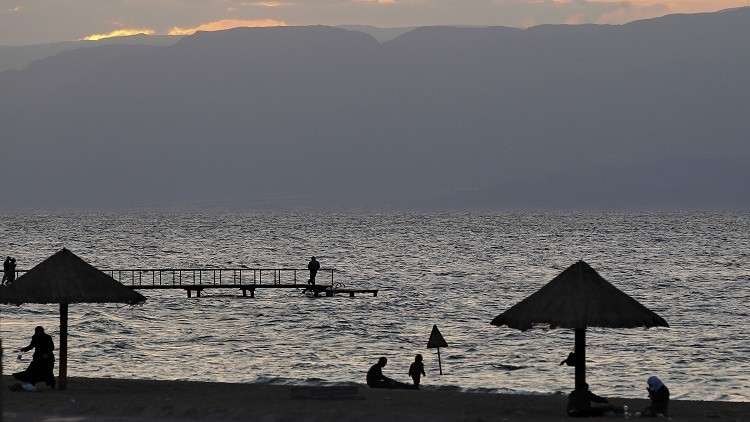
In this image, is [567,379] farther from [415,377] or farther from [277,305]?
[277,305]

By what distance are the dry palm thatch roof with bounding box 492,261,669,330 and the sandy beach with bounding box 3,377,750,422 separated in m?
2.10

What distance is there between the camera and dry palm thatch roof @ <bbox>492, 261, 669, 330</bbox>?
25719 millimetres

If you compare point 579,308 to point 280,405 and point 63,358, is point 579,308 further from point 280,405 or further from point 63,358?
point 63,358

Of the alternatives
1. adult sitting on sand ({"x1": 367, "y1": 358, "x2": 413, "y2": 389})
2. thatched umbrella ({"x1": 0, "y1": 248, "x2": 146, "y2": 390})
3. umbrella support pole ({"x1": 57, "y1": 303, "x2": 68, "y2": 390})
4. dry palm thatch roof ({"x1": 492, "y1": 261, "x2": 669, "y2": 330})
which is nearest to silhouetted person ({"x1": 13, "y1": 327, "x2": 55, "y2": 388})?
umbrella support pole ({"x1": 57, "y1": 303, "x2": 68, "y2": 390})

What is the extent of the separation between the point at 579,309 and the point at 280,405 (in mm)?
6403

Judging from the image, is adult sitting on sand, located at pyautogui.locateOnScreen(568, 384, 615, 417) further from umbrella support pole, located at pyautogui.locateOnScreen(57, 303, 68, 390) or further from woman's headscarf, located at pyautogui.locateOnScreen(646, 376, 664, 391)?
umbrella support pole, located at pyautogui.locateOnScreen(57, 303, 68, 390)

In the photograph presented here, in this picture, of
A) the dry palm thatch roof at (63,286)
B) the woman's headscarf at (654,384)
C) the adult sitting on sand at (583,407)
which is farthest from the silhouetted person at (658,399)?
the dry palm thatch roof at (63,286)

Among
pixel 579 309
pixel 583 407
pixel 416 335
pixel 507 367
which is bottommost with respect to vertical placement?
pixel 416 335

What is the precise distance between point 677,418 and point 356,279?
79.2 meters

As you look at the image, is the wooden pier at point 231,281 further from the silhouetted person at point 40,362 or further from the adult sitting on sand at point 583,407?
the adult sitting on sand at point 583,407

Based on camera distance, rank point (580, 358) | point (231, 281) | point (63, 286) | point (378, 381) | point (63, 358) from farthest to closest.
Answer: point (231, 281) → point (378, 381) → point (63, 358) → point (63, 286) → point (580, 358)

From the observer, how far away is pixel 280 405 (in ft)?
88.3

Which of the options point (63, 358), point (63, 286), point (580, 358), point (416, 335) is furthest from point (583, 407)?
point (416, 335)

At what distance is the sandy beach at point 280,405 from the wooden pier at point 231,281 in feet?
129
